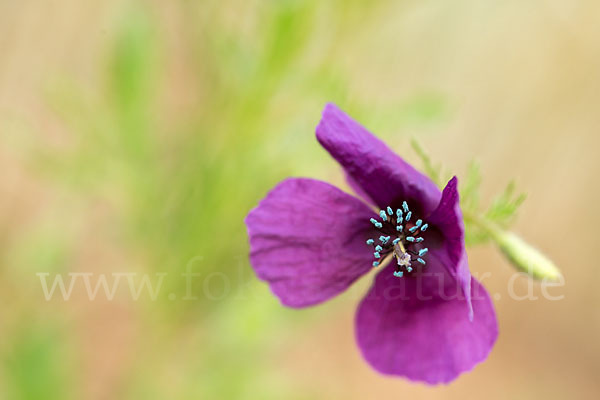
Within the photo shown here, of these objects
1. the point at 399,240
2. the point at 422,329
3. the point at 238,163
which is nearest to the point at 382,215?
the point at 399,240

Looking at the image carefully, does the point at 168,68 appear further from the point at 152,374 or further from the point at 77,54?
the point at 152,374

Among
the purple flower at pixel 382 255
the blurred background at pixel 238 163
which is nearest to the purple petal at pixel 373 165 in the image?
the purple flower at pixel 382 255

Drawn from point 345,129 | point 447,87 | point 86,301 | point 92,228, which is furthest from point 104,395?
point 345,129

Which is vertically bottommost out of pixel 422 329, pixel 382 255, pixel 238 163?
pixel 422 329

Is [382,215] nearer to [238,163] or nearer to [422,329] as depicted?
[422,329]

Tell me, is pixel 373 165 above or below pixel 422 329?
above

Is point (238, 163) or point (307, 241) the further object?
point (238, 163)

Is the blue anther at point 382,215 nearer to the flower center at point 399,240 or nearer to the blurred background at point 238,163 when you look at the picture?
the flower center at point 399,240

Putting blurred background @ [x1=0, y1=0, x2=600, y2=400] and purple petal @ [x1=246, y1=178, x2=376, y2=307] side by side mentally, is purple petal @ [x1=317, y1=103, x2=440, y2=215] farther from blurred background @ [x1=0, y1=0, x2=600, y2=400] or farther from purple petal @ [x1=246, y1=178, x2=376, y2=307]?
blurred background @ [x1=0, y1=0, x2=600, y2=400]
